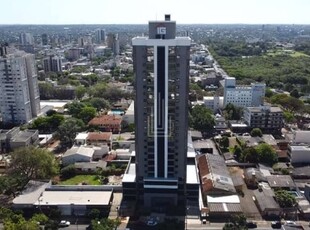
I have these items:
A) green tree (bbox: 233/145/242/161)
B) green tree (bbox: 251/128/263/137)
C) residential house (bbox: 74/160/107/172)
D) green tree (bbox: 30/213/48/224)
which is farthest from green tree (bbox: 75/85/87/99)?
green tree (bbox: 30/213/48/224)

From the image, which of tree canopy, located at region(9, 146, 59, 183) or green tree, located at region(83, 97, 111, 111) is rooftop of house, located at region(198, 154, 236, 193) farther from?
green tree, located at region(83, 97, 111, 111)

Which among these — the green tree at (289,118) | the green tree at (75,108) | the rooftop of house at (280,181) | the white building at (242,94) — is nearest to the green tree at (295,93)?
the white building at (242,94)

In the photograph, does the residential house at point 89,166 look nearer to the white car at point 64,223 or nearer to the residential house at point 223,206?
the white car at point 64,223

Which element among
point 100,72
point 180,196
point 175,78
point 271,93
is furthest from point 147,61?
point 100,72

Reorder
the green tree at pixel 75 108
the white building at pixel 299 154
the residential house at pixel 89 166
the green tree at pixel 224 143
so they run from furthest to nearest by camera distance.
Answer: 1. the green tree at pixel 75 108
2. the green tree at pixel 224 143
3. the white building at pixel 299 154
4. the residential house at pixel 89 166

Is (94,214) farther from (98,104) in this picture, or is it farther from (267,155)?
(98,104)

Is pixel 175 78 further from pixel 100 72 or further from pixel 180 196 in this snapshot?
pixel 100 72

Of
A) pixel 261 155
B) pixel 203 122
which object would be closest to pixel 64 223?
pixel 261 155
